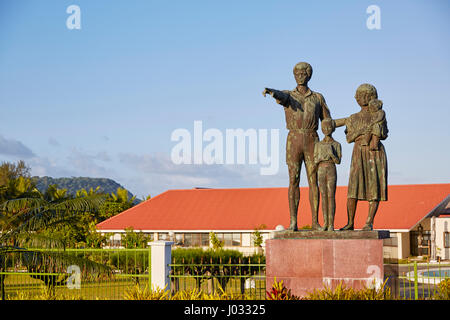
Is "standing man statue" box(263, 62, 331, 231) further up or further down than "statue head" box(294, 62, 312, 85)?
further down

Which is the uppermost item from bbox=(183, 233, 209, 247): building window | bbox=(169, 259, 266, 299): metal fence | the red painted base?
the red painted base

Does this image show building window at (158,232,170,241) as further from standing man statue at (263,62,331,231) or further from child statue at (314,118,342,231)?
child statue at (314,118,342,231)

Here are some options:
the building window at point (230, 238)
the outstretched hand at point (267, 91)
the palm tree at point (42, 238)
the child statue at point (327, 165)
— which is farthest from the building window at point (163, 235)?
the outstretched hand at point (267, 91)

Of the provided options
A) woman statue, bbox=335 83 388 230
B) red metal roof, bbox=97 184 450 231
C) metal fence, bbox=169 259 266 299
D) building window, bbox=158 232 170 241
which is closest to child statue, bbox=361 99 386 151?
woman statue, bbox=335 83 388 230

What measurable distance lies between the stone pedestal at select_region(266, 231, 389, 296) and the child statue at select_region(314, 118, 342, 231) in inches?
14.7

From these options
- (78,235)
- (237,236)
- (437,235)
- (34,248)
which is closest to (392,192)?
(437,235)

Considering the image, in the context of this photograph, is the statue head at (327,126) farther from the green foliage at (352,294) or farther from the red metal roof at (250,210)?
the red metal roof at (250,210)

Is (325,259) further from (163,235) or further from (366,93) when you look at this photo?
(163,235)

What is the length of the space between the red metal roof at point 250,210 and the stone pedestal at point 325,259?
79.3 ft

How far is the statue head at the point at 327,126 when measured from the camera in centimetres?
1040

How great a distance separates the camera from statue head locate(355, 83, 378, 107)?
34.1ft

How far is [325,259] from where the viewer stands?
32.8ft
